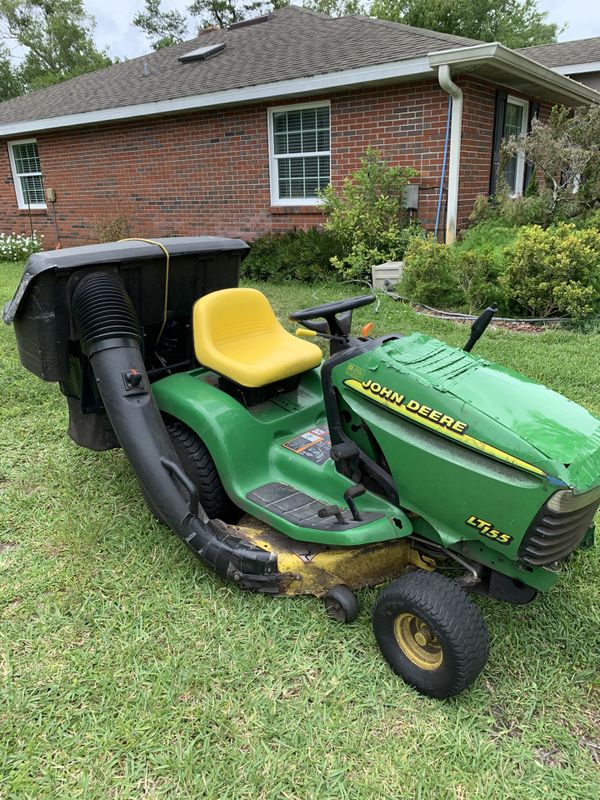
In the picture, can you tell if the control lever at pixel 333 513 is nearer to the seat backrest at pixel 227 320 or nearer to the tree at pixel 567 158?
the seat backrest at pixel 227 320

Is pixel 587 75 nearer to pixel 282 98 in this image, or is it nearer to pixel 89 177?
pixel 282 98

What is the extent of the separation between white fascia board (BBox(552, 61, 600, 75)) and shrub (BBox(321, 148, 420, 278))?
687cm

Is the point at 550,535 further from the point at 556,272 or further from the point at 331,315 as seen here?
the point at 556,272

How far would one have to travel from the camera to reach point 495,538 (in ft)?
6.20

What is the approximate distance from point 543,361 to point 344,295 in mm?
2941

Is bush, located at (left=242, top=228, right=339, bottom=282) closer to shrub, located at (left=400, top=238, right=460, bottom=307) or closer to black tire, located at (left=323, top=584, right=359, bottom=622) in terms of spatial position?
shrub, located at (left=400, top=238, right=460, bottom=307)

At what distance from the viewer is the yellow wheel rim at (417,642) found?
78.9 inches

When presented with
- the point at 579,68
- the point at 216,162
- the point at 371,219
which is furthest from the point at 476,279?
the point at 579,68

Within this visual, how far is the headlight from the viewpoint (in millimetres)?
1741

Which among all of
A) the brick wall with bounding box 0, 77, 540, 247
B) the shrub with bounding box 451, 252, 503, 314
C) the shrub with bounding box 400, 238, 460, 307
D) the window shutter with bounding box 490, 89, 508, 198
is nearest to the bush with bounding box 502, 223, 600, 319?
the shrub with bounding box 451, 252, 503, 314

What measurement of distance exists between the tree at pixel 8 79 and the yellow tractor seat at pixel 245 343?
4450 cm

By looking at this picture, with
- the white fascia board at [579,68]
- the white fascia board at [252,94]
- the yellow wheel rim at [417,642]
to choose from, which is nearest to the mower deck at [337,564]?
the yellow wheel rim at [417,642]

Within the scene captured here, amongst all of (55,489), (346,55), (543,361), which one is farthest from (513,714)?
(346,55)

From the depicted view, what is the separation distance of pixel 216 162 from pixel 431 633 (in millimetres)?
9571
